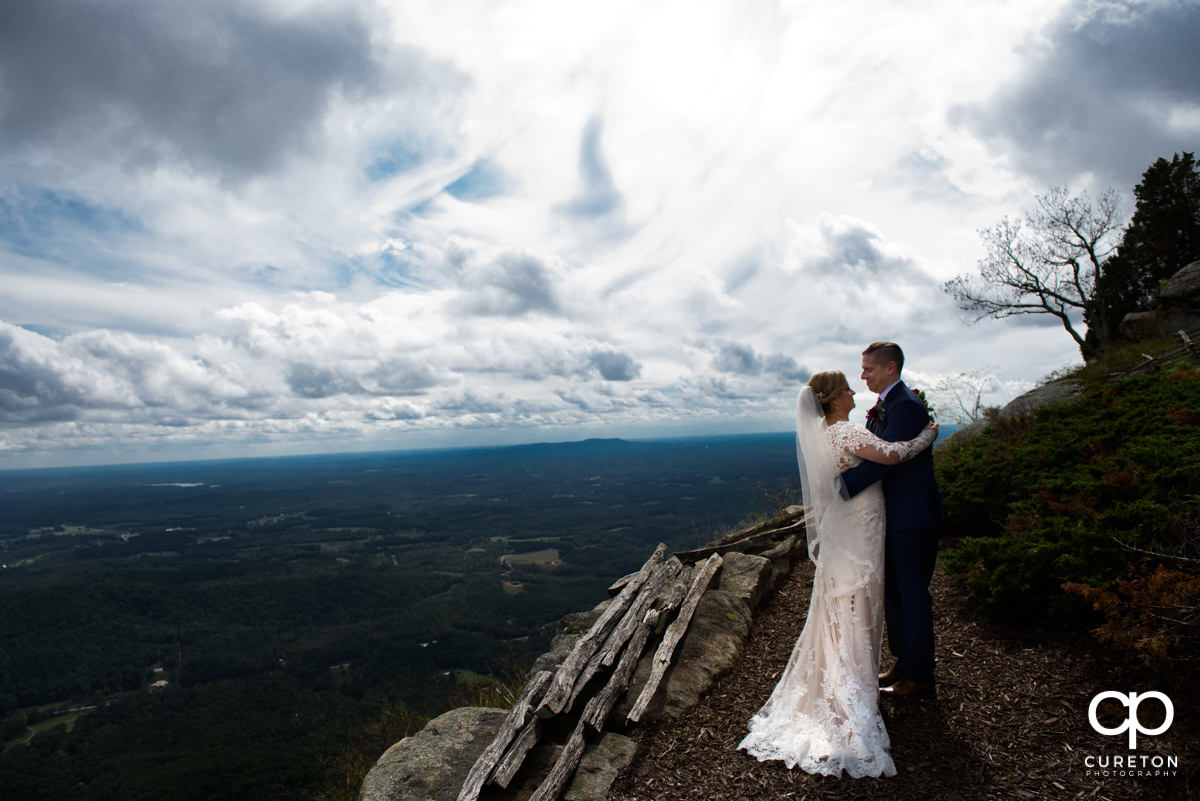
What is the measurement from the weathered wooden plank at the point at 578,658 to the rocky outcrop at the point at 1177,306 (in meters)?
17.1

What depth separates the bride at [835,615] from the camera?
140 inches

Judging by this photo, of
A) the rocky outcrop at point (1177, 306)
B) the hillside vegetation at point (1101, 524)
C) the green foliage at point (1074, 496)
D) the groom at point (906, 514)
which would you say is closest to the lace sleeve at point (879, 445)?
the groom at point (906, 514)

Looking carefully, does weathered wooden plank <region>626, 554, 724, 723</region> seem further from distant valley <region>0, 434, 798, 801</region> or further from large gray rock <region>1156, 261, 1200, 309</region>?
large gray rock <region>1156, 261, 1200, 309</region>

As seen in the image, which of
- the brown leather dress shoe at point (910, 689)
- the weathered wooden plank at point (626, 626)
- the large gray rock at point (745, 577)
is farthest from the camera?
the large gray rock at point (745, 577)

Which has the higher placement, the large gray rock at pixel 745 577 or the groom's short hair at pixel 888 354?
the groom's short hair at pixel 888 354

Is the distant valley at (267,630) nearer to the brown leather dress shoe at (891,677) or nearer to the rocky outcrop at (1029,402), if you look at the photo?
the rocky outcrop at (1029,402)

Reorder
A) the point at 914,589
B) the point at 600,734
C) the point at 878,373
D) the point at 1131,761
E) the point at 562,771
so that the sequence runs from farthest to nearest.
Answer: the point at 600,734 → the point at 878,373 → the point at 914,589 → the point at 562,771 → the point at 1131,761

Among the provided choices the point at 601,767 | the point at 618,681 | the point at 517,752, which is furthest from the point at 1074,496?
the point at 517,752

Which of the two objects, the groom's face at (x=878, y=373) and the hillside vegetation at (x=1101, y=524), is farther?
the groom's face at (x=878, y=373)

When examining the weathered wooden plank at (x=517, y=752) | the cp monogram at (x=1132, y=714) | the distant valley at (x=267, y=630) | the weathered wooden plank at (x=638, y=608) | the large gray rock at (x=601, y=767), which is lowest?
the distant valley at (x=267, y=630)

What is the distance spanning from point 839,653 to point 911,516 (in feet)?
3.70

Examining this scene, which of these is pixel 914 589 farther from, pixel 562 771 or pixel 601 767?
pixel 562 771

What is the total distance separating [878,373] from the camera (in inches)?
158

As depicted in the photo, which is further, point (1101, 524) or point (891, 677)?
point (1101, 524)
